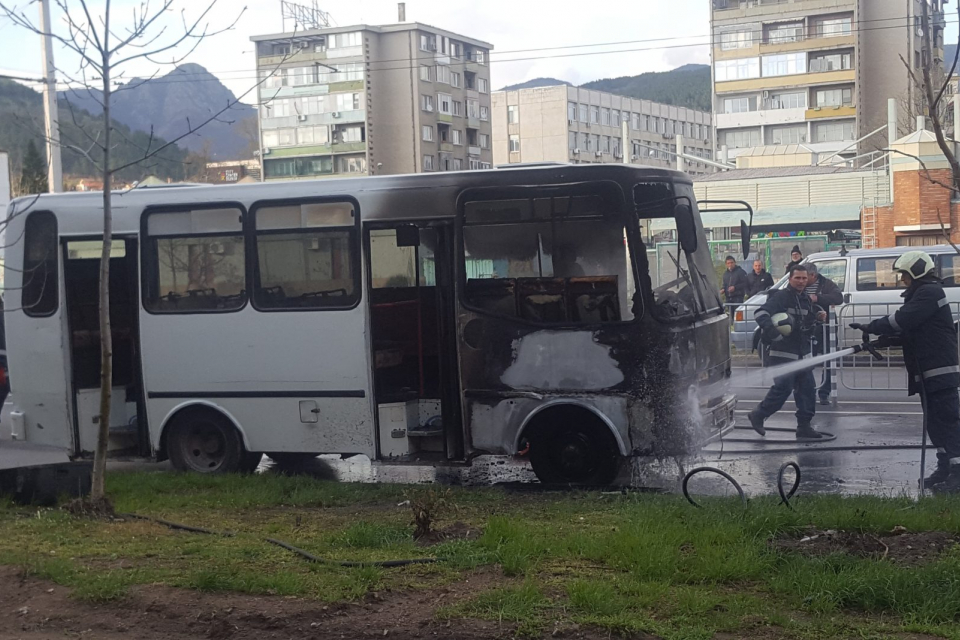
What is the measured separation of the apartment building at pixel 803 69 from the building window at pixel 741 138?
0.24ft

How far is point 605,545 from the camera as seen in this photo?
6207mm

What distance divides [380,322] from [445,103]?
274ft

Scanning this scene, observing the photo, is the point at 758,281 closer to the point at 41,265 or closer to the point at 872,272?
the point at 872,272

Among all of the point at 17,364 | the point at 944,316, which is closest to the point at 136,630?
the point at 17,364

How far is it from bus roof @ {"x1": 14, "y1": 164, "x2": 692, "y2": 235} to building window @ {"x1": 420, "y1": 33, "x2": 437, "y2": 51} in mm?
83007

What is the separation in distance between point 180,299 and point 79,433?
1745mm

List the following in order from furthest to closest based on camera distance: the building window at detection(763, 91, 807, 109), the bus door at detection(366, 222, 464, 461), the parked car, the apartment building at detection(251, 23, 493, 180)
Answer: the apartment building at detection(251, 23, 493, 180) < the building window at detection(763, 91, 807, 109) < the parked car < the bus door at detection(366, 222, 464, 461)

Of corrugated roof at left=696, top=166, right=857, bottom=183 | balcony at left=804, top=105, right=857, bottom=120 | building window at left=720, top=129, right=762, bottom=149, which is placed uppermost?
balcony at left=804, top=105, right=857, bottom=120

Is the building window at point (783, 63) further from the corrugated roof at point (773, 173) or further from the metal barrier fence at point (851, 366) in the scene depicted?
the metal barrier fence at point (851, 366)

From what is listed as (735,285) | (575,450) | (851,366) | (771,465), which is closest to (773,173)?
(735,285)

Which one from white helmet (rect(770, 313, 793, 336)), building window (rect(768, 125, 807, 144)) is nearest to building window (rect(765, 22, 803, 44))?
building window (rect(768, 125, 807, 144))

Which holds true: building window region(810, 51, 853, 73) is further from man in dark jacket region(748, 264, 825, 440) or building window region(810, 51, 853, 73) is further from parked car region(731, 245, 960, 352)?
man in dark jacket region(748, 264, 825, 440)

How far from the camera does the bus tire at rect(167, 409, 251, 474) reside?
9.99 metres

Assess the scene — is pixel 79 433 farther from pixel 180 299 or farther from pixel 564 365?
pixel 564 365
